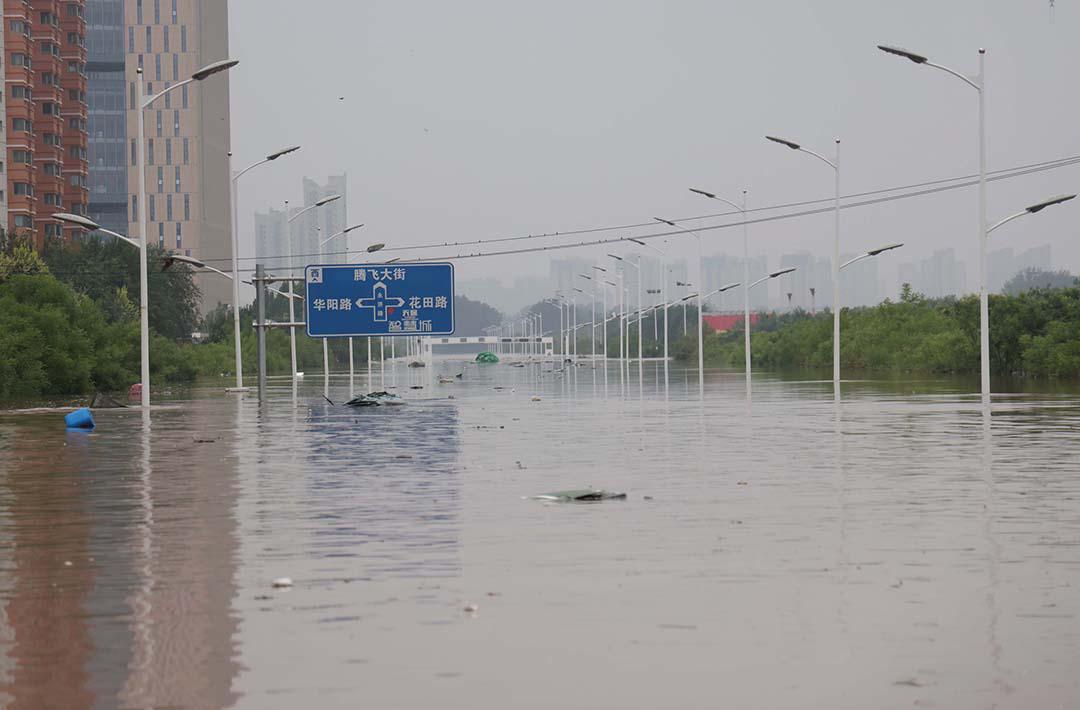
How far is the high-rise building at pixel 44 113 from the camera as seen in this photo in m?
121

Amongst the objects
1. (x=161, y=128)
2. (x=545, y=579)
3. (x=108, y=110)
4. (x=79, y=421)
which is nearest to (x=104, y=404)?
(x=79, y=421)

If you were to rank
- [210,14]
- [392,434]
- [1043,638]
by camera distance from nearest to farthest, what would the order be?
[1043,638] < [392,434] < [210,14]

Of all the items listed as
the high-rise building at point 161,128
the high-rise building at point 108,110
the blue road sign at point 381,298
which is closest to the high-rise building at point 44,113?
the high-rise building at point 161,128

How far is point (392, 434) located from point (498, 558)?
1964 cm

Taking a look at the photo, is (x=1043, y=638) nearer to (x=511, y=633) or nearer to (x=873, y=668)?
(x=873, y=668)

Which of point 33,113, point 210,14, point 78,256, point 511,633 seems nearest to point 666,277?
point 78,256

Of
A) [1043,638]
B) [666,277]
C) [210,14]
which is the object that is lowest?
[1043,638]

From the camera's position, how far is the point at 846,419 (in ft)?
115

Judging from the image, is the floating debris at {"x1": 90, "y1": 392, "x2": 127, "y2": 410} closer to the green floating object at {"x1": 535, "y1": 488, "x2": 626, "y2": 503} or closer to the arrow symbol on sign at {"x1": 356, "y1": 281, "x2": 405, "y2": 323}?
the arrow symbol on sign at {"x1": 356, "y1": 281, "x2": 405, "y2": 323}

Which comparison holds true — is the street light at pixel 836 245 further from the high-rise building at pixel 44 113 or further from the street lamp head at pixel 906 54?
Result: the high-rise building at pixel 44 113

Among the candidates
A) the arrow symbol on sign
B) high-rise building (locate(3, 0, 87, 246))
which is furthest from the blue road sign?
high-rise building (locate(3, 0, 87, 246))

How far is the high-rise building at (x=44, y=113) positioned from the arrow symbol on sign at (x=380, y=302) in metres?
61.4

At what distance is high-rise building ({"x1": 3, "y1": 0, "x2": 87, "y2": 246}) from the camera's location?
12106 centimetres

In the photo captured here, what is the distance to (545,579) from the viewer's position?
11070mm
